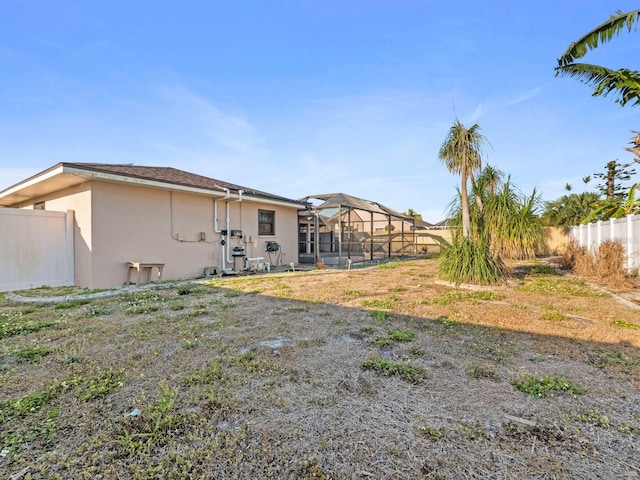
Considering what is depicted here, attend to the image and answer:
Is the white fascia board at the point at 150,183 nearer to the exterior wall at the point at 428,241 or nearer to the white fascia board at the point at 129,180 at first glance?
the white fascia board at the point at 129,180

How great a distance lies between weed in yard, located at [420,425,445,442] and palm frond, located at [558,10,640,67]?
8.75m

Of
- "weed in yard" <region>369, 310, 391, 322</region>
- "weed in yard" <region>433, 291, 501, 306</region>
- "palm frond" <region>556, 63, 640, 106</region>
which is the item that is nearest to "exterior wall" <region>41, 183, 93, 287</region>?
"weed in yard" <region>369, 310, 391, 322</region>

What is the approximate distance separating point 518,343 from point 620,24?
7.42 meters

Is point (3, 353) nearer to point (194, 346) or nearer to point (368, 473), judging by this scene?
point (194, 346)

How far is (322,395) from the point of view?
91.3 inches

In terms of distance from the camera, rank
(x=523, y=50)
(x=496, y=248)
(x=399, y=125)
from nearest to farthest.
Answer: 1. (x=523, y=50)
2. (x=496, y=248)
3. (x=399, y=125)

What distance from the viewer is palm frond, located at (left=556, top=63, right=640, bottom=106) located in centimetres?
695

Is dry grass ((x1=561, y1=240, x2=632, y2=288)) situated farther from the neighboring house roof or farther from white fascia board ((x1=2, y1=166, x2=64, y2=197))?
white fascia board ((x1=2, y1=166, x2=64, y2=197))

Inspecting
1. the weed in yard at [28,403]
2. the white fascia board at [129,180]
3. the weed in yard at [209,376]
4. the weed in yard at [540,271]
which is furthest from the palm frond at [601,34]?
the weed in yard at [28,403]

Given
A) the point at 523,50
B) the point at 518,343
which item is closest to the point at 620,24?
the point at 523,50

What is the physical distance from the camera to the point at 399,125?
11.2 meters

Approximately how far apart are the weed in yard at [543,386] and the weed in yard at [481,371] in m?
0.16

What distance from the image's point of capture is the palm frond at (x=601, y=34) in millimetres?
6262

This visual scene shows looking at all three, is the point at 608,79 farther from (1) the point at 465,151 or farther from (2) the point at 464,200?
(2) the point at 464,200
